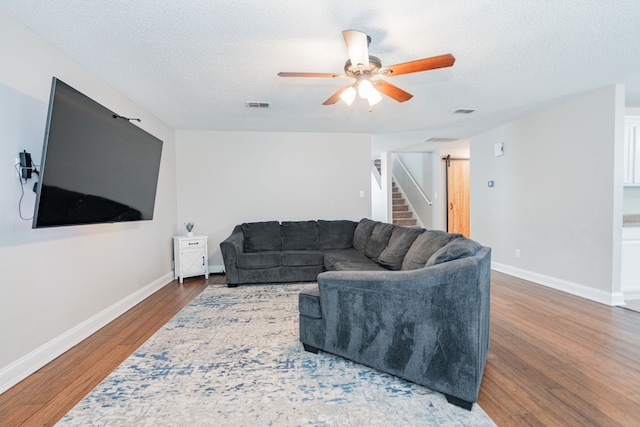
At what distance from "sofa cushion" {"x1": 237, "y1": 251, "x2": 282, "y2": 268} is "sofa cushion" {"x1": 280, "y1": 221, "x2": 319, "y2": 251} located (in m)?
0.47

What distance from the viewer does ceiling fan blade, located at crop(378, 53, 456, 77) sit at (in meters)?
1.94

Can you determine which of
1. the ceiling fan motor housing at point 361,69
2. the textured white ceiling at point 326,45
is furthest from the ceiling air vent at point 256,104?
the ceiling fan motor housing at point 361,69

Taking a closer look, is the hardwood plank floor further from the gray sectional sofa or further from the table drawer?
the gray sectional sofa

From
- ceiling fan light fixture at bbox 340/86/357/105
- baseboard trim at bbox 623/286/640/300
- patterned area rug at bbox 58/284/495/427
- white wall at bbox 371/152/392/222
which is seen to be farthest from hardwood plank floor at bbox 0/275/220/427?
white wall at bbox 371/152/392/222

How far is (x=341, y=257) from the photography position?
404 cm

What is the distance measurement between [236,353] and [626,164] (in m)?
4.90

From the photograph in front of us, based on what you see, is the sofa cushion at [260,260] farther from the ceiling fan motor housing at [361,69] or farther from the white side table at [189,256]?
the ceiling fan motor housing at [361,69]

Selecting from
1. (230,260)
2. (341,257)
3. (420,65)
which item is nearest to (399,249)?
(341,257)

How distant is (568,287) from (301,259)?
337 centimetres

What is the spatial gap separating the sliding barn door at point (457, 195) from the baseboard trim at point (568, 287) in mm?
2601

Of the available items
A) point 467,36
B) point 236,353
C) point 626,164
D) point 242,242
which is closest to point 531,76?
point 467,36

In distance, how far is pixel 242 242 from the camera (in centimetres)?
454

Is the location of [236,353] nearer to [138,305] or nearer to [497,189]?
[138,305]

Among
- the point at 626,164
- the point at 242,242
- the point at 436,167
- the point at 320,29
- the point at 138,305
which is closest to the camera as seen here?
the point at 320,29
